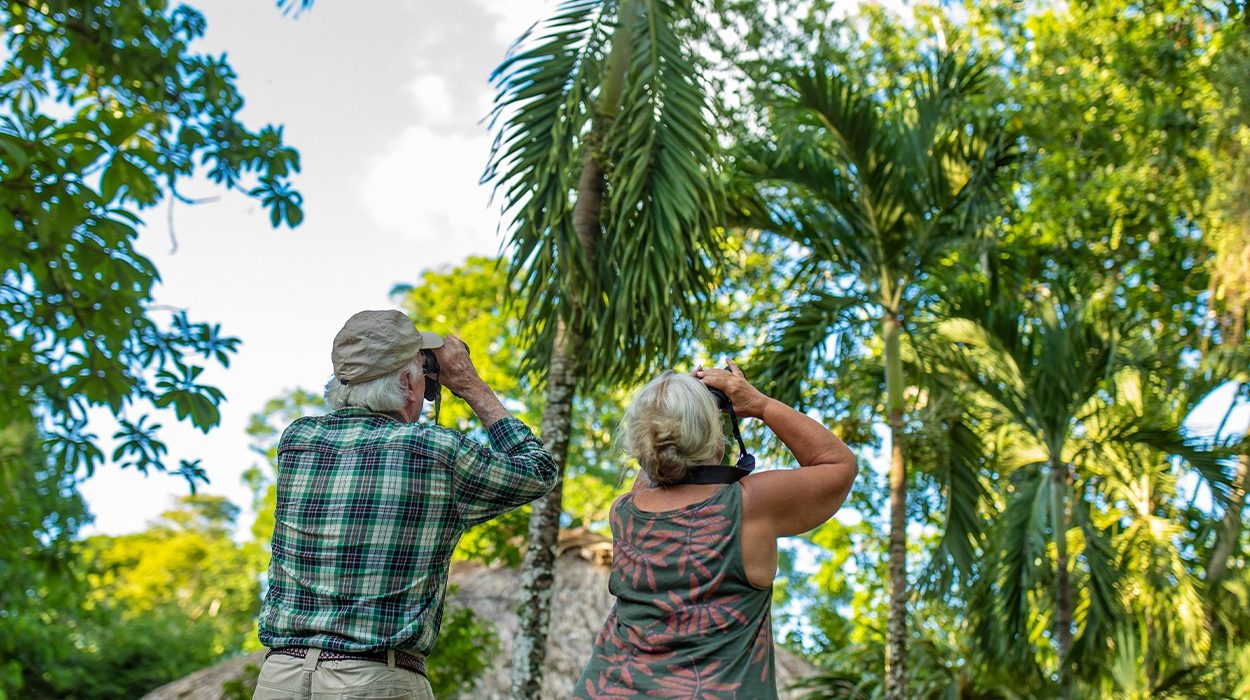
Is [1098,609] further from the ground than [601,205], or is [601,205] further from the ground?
[601,205]

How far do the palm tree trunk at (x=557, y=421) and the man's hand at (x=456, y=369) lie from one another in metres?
3.77

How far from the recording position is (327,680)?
7.47 ft

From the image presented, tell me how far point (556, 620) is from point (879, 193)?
613 centimetres

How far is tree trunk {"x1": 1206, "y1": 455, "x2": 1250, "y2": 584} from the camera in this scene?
10.5 m

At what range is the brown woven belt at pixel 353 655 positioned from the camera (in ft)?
7.52

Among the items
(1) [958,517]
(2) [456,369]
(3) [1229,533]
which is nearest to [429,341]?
(2) [456,369]

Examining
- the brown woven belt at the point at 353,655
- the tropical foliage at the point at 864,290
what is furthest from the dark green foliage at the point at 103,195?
the brown woven belt at the point at 353,655

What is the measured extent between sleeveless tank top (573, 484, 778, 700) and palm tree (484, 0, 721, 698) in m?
4.44

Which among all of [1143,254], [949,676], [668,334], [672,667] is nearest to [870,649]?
[949,676]

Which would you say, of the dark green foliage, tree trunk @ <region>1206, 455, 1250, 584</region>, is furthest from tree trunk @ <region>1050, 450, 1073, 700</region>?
the dark green foliage

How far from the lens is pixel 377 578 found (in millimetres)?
2326

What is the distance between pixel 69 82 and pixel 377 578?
5.33 meters

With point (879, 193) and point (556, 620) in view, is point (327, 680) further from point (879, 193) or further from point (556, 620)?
point (556, 620)

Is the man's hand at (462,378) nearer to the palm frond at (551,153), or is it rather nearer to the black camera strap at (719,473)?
the black camera strap at (719,473)
